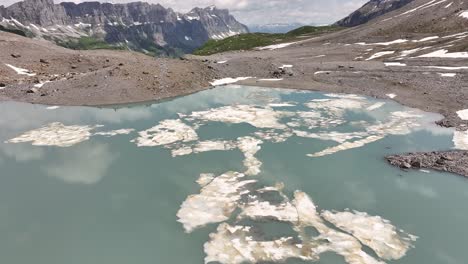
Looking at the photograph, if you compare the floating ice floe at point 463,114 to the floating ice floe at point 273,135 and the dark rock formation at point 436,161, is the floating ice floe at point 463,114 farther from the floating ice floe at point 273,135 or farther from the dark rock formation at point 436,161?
the floating ice floe at point 273,135

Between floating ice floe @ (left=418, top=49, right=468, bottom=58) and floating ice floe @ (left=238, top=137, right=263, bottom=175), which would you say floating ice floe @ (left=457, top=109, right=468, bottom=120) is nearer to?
floating ice floe @ (left=238, top=137, right=263, bottom=175)

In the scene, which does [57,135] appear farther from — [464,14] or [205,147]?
[464,14]

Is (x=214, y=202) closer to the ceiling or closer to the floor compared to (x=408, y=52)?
closer to the floor

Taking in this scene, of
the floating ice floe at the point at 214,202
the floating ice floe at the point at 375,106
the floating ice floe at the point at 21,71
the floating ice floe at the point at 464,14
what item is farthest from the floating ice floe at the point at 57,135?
the floating ice floe at the point at 464,14

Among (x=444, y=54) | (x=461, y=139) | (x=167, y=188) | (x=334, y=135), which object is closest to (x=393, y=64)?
(x=444, y=54)

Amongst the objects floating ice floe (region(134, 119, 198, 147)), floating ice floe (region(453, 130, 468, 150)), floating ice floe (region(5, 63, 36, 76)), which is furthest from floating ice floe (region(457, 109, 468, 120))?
floating ice floe (region(5, 63, 36, 76))

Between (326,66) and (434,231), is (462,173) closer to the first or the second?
(434,231)

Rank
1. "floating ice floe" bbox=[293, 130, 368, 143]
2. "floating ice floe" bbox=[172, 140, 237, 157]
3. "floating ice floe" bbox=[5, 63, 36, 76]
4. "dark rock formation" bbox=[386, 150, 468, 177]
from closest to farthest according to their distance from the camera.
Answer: "dark rock formation" bbox=[386, 150, 468, 177] → "floating ice floe" bbox=[172, 140, 237, 157] → "floating ice floe" bbox=[293, 130, 368, 143] → "floating ice floe" bbox=[5, 63, 36, 76]
